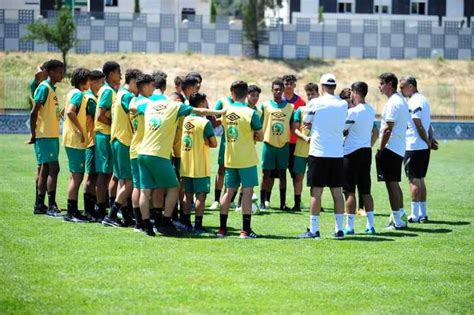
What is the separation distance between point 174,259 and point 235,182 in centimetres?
247

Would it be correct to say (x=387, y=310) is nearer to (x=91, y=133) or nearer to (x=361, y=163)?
(x=361, y=163)

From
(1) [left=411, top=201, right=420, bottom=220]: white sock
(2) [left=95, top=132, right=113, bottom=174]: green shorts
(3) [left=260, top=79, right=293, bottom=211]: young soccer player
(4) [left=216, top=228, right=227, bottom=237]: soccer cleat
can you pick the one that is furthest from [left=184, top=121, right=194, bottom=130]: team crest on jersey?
(1) [left=411, top=201, right=420, bottom=220]: white sock

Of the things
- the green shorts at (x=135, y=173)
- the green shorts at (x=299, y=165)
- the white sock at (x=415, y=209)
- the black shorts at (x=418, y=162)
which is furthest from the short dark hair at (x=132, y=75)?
the white sock at (x=415, y=209)

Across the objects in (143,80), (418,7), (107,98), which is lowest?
(107,98)

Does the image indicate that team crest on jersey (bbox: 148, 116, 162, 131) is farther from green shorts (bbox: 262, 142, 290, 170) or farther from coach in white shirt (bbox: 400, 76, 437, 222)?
green shorts (bbox: 262, 142, 290, 170)

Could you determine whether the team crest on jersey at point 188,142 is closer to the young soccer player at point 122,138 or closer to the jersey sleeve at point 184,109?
the young soccer player at point 122,138

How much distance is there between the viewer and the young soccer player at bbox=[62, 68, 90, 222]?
15102 mm

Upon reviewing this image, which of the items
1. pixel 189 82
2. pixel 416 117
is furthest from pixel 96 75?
pixel 416 117

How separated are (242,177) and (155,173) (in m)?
1.24

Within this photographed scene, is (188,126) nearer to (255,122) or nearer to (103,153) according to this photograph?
(255,122)

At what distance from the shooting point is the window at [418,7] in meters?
76.9

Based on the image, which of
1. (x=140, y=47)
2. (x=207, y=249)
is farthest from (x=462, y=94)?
(x=207, y=249)

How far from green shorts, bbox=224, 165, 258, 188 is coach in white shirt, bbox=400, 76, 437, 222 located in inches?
141

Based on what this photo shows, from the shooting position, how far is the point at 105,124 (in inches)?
585
